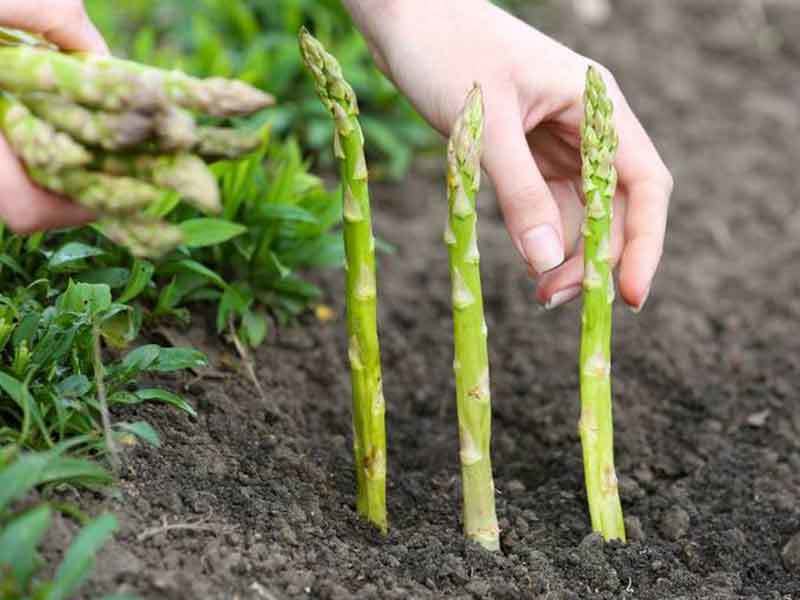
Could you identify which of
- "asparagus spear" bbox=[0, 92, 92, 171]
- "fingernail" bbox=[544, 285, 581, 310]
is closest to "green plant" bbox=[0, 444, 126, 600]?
"asparagus spear" bbox=[0, 92, 92, 171]

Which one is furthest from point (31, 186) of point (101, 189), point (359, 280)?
point (359, 280)

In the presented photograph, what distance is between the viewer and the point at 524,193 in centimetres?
285

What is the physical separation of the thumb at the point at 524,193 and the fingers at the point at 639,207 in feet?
0.69

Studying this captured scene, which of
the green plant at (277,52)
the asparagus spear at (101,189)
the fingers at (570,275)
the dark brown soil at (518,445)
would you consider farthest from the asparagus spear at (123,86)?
the green plant at (277,52)

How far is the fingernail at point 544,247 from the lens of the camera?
2859 millimetres

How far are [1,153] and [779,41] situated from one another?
5.67 meters

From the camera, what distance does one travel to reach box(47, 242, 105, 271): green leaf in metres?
3.13

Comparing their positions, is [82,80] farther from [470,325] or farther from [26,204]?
[470,325]

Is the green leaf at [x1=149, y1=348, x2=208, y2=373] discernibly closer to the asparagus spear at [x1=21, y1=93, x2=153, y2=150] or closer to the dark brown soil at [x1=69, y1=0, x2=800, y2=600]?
the dark brown soil at [x1=69, y1=0, x2=800, y2=600]

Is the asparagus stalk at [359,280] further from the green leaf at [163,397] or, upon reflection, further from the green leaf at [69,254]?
the green leaf at [69,254]

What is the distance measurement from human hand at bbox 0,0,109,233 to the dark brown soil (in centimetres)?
61

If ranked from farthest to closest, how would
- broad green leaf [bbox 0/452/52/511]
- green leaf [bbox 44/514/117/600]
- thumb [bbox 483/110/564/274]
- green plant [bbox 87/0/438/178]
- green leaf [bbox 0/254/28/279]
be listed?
green plant [bbox 87/0/438/178]
green leaf [bbox 0/254/28/279]
thumb [bbox 483/110/564/274]
broad green leaf [bbox 0/452/52/511]
green leaf [bbox 44/514/117/600]

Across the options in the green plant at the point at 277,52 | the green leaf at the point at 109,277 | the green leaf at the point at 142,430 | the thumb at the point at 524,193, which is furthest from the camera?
the green plant at the point at 277,52

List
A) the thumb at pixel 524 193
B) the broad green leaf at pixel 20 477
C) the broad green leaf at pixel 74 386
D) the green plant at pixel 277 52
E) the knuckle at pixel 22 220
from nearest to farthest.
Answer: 1. the broad green leaf at pixel 20 477
2. the knuckle at pixel 22 220
3. the broad green leaf at pixel 74 386
4. the thumb at pixel 524 193
5. the green plant at pixel 277 52
